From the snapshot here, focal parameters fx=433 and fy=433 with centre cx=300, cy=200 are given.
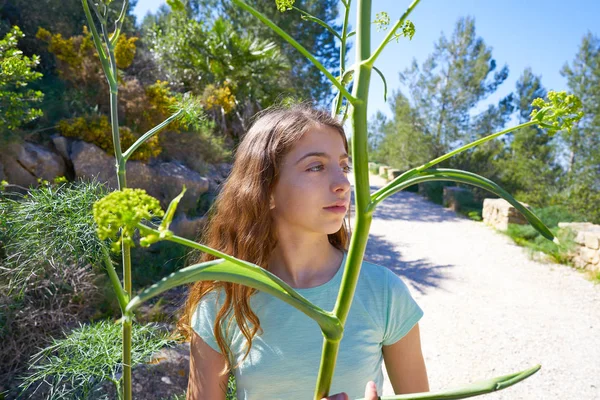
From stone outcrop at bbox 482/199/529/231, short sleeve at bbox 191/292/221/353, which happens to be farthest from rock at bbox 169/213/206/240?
stone outcrop at bbox 482/199/529/231

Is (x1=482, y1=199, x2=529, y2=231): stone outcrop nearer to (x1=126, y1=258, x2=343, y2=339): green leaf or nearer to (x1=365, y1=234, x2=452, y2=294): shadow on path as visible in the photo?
(x1=365, y1=234, x2=452, y2=294): shadow on path

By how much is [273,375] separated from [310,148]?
66 cm

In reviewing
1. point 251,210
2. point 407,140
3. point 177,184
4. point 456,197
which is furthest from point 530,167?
point 251,210

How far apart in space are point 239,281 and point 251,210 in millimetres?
1013

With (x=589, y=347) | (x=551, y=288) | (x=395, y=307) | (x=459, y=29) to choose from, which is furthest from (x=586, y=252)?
(x=459, y=29)

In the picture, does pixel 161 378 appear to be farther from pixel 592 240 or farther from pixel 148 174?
pixel 592 240

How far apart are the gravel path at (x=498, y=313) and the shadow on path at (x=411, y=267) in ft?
0.05

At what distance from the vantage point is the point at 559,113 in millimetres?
572

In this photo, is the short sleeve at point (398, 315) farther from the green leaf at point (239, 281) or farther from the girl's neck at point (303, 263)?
the green leaf at point (239, 281)

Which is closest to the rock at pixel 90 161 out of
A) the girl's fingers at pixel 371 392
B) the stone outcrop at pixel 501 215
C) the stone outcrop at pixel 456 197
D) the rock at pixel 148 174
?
the rock at pixel 148 174

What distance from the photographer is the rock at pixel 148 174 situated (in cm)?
551

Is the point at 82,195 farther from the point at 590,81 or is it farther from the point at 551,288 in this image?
the point at 590,81

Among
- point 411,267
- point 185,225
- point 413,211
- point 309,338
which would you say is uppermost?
point 309,338

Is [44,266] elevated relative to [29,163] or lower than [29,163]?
lower
